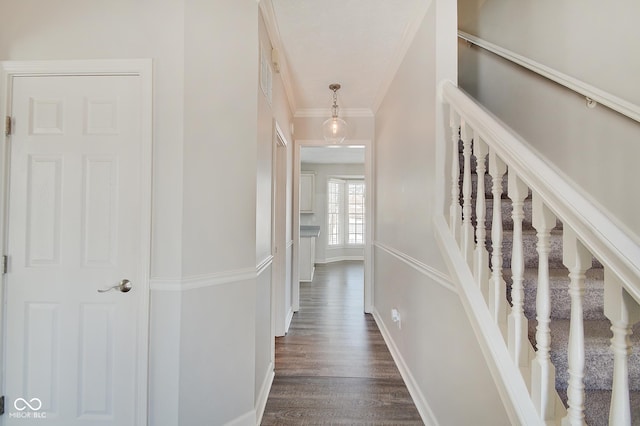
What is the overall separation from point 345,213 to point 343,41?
5796 millimetres

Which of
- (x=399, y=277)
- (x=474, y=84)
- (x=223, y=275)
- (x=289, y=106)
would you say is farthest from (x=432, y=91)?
(x=289, y=106)

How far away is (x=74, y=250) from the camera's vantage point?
1.49 metres

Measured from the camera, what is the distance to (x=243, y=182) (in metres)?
1.65

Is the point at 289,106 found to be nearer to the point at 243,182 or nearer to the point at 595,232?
the point at 243,182

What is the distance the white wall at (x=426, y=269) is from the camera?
1317 mm

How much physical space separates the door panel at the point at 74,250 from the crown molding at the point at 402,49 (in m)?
1.77

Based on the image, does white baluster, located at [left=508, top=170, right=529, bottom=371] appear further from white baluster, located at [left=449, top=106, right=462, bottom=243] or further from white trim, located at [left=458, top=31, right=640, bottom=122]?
white trim, located at [left=458, top=31, right=640, bottom=122]

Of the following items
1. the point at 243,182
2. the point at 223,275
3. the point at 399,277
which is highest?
the point at 243,182

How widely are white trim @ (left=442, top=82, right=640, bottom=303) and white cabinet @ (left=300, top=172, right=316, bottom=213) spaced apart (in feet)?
18.8

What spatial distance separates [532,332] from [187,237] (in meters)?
1.65

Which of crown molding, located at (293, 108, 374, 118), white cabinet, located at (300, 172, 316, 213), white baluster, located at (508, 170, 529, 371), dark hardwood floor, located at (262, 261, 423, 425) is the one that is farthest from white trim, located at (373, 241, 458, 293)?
white cabinet, located at (300, 172, 316, 213)

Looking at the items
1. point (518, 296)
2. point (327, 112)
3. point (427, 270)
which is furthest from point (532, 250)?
point (327, 112)

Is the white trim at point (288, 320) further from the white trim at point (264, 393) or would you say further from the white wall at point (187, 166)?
the white wall at point (187, 166)

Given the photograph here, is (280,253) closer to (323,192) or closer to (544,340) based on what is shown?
(544,340)
